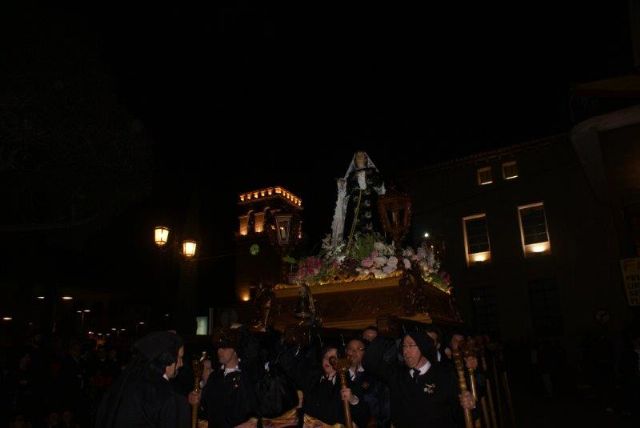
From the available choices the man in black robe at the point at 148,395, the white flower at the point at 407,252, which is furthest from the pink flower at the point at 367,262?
the man in black robe at the point at 148,395

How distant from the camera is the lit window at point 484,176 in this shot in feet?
79.1

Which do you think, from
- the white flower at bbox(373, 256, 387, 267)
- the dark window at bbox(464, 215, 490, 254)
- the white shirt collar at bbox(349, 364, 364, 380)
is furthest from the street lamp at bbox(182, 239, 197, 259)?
the dark window at bbox(464, 215, 490, 254)

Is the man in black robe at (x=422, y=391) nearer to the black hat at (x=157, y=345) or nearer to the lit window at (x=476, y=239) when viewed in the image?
the black hat at (x=157, y=345)

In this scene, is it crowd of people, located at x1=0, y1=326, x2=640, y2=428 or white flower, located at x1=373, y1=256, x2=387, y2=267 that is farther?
white flower, located at x1=373, y1=256, x2=387, y2=267

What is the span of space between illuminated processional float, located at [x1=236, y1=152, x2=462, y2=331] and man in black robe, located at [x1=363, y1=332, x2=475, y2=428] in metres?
0.40

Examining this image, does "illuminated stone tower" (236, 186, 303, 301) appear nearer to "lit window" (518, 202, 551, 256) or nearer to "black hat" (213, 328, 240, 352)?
"lit window" (518, 202, 551, 256)

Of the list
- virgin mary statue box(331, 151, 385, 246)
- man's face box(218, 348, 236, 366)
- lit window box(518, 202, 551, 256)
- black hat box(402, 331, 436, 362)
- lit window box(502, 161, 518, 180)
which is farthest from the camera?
lit window box(502, 161, 518, 180)

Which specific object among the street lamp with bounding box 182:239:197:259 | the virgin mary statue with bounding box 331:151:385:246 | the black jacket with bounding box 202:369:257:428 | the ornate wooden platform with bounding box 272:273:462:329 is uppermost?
the street lamp with bounding box 182:239:197:259

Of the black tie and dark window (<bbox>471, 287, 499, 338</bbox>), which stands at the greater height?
dark window (<bbox>471, 287, 499, 338</bbox>)

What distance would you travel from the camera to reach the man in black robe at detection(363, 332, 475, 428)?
408 centimetres

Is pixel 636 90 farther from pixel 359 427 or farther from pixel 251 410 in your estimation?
pixel 251 410

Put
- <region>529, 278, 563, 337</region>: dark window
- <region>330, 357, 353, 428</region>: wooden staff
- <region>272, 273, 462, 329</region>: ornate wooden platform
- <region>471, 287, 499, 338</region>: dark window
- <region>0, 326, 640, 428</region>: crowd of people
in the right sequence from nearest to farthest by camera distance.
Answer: <region>0, 326, 640, 428</region>: crowd of people → <region>330, 357, 353, 428</region>: wooden staff → <region>272, 273, 462, 329</region>: ornate wooden platform → <region>529, 278, 563, 337</region>: dark window → <region>471, 287, 499, 338</region>: dark window

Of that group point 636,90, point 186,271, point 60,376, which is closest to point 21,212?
point 60,376

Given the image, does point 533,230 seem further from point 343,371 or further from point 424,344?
point 343,371
